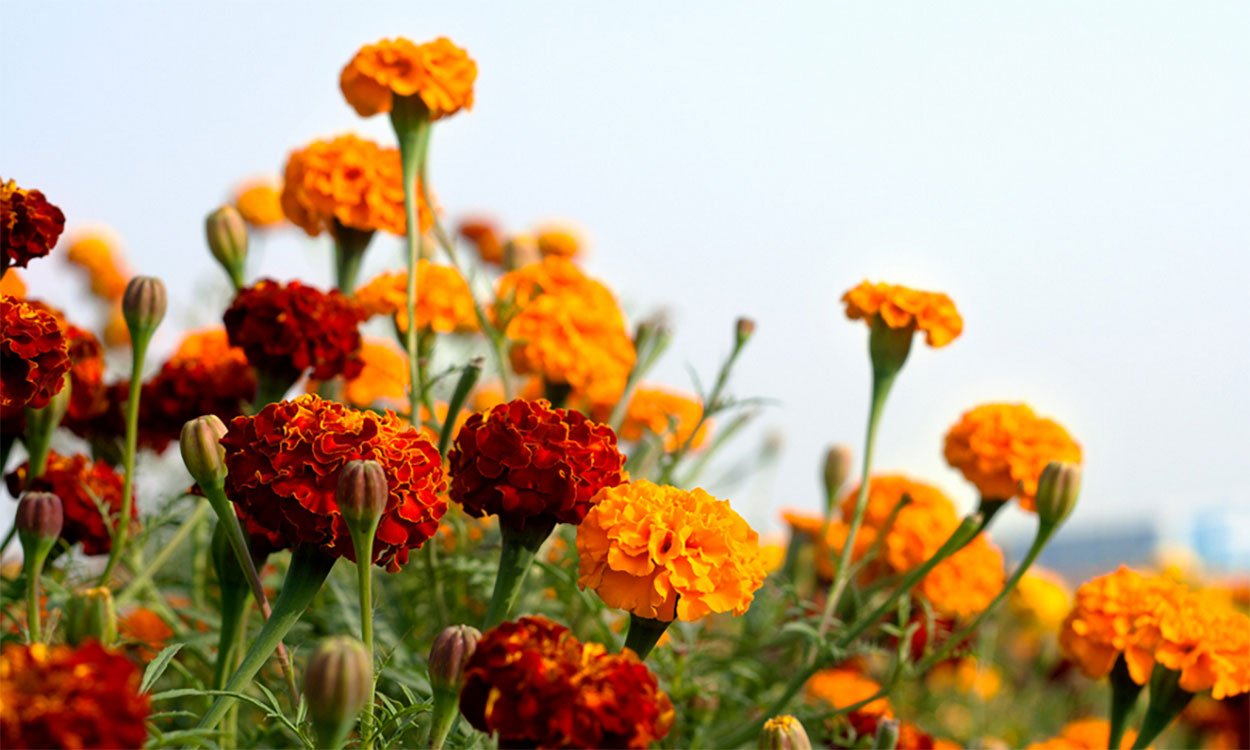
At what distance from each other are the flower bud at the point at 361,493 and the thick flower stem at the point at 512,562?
157 millimetres

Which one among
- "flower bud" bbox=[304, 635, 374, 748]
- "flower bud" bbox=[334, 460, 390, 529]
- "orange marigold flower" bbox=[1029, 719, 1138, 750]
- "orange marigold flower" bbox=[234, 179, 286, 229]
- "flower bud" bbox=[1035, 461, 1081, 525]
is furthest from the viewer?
"orange marigold flower" bbox=[234, 179, 286, 229]

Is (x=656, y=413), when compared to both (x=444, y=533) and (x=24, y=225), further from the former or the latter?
(x=24, y=225)

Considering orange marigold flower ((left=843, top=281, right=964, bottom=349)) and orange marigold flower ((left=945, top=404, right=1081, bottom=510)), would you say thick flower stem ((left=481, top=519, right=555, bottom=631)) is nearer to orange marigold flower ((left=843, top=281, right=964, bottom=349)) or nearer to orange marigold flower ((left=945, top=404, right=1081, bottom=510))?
orange marigold flower ((left=843, top=281, right=964, bottom=349))

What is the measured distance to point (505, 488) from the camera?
0.81 m

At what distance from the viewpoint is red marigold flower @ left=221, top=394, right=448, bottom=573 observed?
73 cm

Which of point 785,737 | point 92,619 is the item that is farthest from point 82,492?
point 785,737

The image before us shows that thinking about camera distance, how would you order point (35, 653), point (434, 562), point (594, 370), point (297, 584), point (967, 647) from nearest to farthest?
1. point (35, 653)
2. point (297, 584)
3. point (434, 562)
4. point (594, 370)
5. point (967, 647)

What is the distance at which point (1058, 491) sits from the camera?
1.12m

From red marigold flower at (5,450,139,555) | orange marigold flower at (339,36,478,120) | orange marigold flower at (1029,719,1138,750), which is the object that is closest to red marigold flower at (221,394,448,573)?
red marigold flower at (5,450,139,555)

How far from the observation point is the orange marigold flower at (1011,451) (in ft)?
4.09

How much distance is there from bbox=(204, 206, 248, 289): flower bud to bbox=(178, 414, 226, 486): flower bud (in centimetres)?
51

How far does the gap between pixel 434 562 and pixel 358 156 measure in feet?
1.50

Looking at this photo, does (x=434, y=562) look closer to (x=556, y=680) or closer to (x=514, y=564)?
(x=514, y=564)

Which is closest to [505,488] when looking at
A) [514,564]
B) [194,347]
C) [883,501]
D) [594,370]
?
[514,564]
